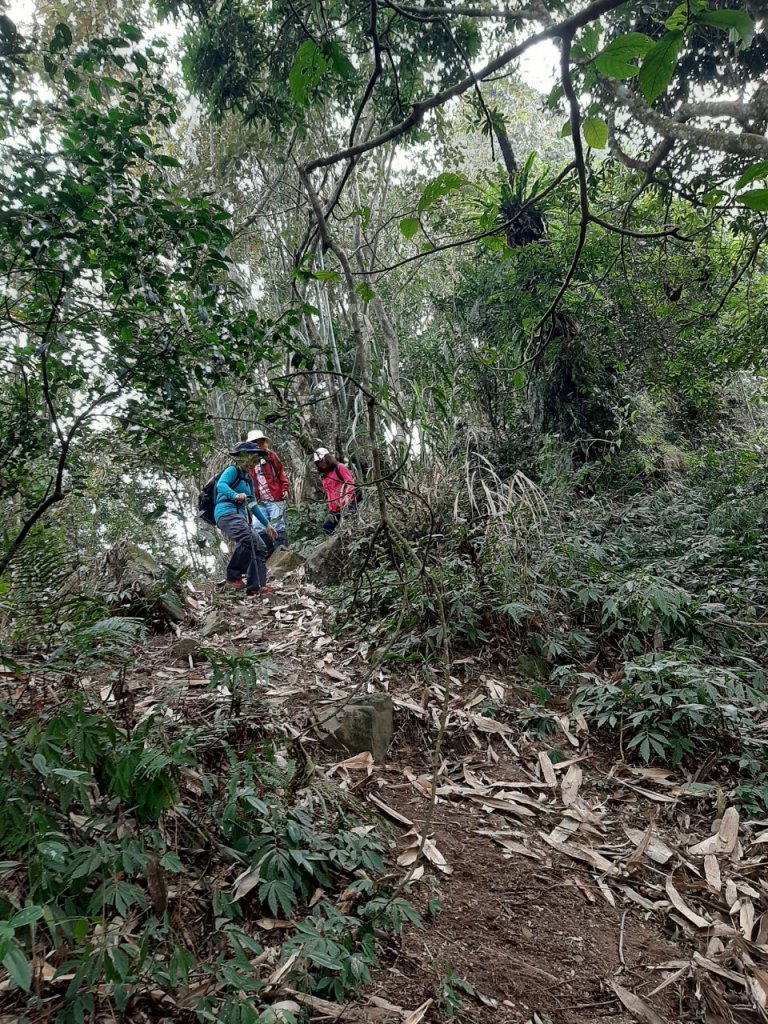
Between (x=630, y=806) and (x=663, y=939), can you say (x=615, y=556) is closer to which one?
Result: (x=630, y=806)

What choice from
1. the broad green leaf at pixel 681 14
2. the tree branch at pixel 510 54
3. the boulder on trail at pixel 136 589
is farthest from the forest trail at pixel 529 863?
the broad green leaf at pixel 681 14

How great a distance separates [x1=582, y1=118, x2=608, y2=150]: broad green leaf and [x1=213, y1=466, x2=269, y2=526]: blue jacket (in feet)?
16.5

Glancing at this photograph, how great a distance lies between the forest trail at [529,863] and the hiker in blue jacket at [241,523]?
1982mm

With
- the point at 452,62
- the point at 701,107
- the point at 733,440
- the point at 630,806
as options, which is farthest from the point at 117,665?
the point at 733,440

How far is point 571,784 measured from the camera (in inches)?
126

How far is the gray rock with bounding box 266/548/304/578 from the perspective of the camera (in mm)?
7273

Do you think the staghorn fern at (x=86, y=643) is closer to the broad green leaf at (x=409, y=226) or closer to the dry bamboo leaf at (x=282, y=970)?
the dry bamboo leaf at (x=282, y=970)

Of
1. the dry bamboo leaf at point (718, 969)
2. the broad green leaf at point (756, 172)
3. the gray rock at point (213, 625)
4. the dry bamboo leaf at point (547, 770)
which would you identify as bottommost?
the dry bamboo leaf at point (718, 969)

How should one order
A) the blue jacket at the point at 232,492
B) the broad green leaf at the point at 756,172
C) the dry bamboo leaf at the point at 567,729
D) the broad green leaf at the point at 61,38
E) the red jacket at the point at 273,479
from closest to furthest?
the broad green leaf at the point at 756,172 → the broad green leaf at the point at 61,38 → the dry bamboo leaf at the point at 567,729 → the blue jacket at the point at 232,492 → the red jacket at the point at 273,479

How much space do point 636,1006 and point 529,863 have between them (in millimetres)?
690

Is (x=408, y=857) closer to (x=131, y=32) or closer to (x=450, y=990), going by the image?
(x=450, y=990)

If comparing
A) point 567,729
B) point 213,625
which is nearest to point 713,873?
point 567,729

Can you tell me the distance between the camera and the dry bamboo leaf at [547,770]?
3207 millimetres

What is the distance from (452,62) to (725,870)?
682 centimetres
